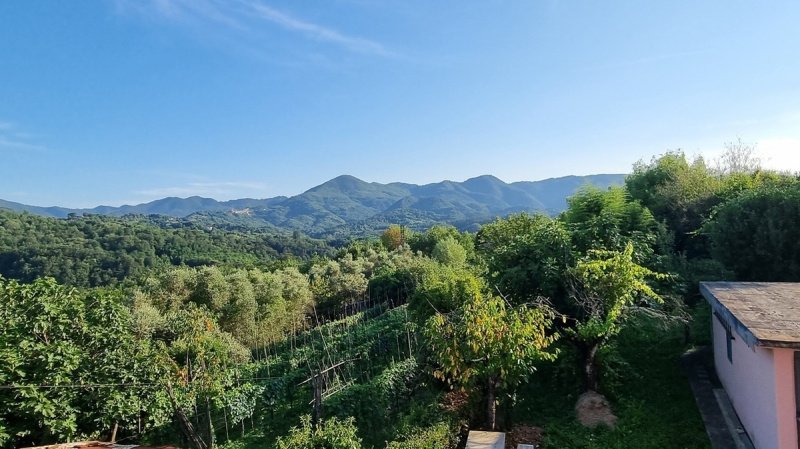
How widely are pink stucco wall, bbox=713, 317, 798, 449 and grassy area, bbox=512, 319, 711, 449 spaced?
0.75m

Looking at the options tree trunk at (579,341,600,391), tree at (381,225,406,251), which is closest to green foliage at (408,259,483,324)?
tree trunk at (579,341,600,391)

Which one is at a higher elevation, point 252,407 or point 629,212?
point 629,212

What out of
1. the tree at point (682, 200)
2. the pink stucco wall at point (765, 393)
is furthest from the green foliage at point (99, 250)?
the pink stucco wall at point (765, 393)

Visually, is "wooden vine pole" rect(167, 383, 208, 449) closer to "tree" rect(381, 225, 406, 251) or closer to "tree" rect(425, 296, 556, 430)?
"tree" rect(425, 296, 556, 430)

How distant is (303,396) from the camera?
414 inches

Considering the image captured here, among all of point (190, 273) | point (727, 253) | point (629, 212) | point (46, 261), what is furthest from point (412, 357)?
point (46, 261)

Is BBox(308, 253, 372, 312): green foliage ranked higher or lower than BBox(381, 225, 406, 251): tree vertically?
lower

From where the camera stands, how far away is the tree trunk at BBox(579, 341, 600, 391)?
8.43 m

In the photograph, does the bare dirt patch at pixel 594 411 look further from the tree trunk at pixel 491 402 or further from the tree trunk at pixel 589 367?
the tree trunk at pixel 491 402

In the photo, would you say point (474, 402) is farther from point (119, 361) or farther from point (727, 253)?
point (727, 253)

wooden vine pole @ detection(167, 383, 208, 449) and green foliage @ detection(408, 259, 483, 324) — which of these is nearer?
wooden vine pole @ detection(167, 383, 208, 449)

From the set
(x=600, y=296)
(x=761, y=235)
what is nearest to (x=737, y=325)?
(x=600, y=296)

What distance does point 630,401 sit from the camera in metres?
8.27

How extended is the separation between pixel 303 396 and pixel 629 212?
386 inches
